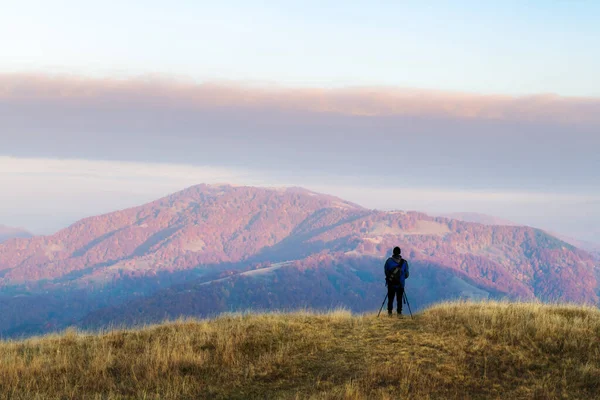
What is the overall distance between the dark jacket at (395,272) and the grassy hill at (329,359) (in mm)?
1520

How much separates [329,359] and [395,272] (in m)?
5.87

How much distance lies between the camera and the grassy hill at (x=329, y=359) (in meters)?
14.5

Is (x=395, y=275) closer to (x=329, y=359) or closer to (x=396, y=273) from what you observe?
(x=396, y=273)

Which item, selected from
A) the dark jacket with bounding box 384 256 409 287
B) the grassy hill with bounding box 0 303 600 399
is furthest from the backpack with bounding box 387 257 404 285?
the grassy hill with bounding box 0 303 600 399

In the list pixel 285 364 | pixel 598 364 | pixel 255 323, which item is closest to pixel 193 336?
pixel 255 323

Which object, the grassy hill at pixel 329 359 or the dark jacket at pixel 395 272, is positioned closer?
the grassy hill at pixel 329 359

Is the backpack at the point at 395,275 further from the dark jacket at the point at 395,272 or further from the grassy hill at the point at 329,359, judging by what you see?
the grassy hill at the point at 329,359

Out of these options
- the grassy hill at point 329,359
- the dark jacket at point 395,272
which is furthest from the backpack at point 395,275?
the grassy hill at point 329,359

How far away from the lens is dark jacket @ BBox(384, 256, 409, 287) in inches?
842

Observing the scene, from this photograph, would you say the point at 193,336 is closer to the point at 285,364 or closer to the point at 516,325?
the point at 285,364

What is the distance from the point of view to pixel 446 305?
2323 cm

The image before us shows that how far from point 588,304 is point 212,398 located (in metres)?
18.8

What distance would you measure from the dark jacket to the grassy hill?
1.52m

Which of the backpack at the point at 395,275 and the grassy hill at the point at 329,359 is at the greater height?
the backpack at the point at 395,275
